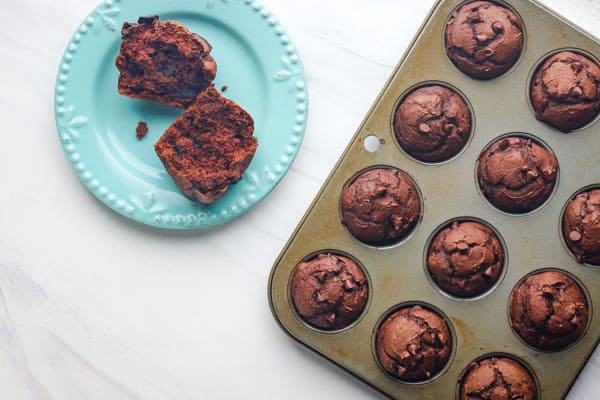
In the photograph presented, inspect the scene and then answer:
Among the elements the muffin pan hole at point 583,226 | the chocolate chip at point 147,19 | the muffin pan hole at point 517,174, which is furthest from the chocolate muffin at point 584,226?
the chocolate chip at point 147,19

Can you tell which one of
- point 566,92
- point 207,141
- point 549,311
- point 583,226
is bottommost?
point 207,141

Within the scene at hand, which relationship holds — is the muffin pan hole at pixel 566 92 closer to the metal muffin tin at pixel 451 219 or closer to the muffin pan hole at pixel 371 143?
the metal muffin tin at pixel 451 219

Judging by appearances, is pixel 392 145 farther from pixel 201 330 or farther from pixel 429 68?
pixel 201 330

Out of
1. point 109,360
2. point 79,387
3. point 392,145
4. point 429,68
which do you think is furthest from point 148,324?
point 429,68

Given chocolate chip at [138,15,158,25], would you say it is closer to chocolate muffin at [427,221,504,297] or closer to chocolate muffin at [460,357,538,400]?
chocolate muffin at [427,221,504,297]

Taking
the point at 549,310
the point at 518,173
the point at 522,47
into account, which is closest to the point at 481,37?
the point at 522,47

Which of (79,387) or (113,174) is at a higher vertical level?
(113,174)

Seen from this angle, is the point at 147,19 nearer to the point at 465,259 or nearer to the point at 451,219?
the point at 451,219
